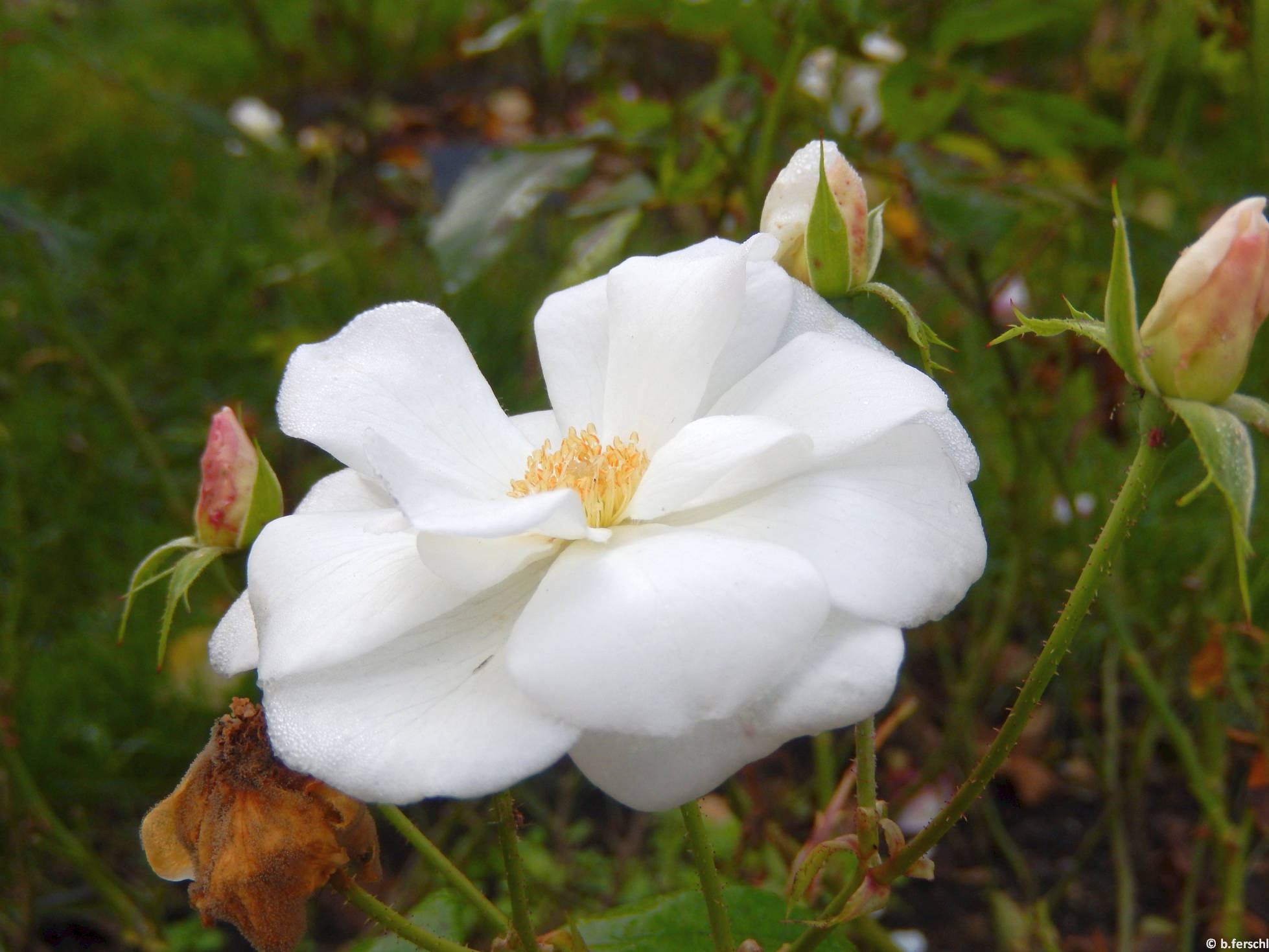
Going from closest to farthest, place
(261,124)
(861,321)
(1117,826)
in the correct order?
(1117,826)
(861,321)
(261,124)

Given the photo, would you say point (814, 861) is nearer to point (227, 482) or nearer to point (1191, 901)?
point (227, 482)

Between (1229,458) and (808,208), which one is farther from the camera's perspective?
(808,208)

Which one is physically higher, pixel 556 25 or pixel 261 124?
pixel 556 25

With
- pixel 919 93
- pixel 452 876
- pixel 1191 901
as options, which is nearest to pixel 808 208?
pixel 452 876

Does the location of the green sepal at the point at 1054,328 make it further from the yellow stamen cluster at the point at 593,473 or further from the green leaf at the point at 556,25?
the green leaf at the point at 556,25

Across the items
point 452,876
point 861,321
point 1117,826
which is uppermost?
point 452,876

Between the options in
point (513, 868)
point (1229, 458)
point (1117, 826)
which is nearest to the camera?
point (1229, 458)

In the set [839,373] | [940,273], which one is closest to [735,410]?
[839,373]
